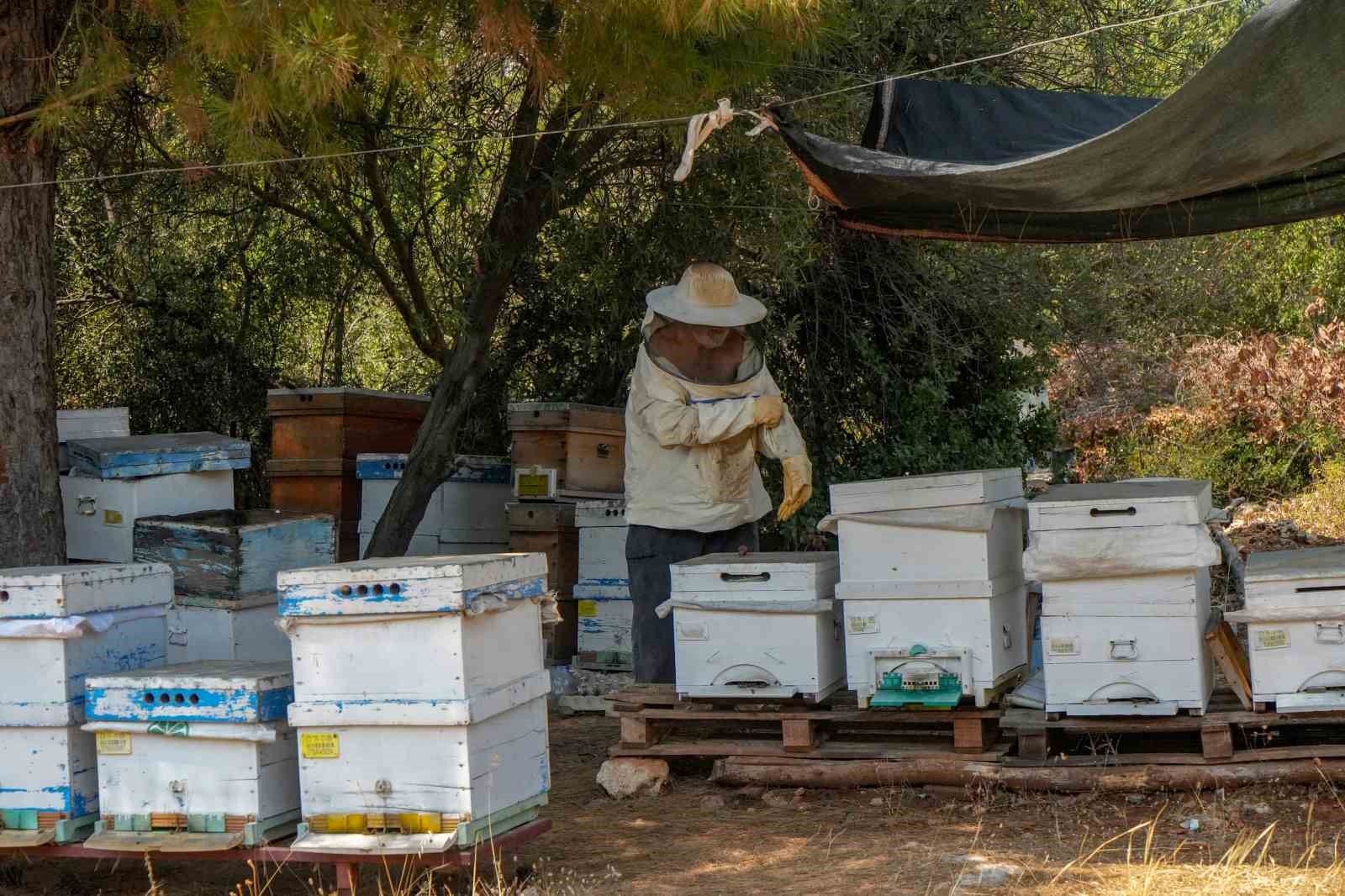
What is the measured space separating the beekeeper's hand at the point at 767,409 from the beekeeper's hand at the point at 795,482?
7.9 inches

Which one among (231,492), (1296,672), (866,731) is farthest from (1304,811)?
(231,492)

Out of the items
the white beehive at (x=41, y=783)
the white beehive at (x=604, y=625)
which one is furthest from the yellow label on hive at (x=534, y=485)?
the white beehive at (x=41, y=783)

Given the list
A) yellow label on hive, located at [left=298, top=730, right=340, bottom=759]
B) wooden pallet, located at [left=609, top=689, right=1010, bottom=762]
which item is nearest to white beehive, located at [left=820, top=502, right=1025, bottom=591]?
wooden pallet, located at [left=609, top=689, right=1010, bottom=762]

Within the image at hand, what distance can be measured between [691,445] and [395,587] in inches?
81.5

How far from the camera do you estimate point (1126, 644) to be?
4.40 m

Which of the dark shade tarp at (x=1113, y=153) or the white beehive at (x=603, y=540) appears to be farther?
the white beehive at (x=603, y=540)

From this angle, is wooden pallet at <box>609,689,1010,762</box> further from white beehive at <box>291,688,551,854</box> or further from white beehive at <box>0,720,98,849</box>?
white beehive at <box>0,720,98,849</box>

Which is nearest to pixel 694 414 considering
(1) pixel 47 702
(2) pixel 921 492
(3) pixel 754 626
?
(3) pixel 754 626

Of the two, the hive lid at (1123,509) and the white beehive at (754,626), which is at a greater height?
the hive lid at (1123,509)

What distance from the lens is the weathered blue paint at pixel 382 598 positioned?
139 inches

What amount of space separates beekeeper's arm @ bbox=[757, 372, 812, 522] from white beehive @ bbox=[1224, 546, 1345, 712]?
5.53 ft

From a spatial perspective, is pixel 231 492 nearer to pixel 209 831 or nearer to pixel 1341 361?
pixel 209 831

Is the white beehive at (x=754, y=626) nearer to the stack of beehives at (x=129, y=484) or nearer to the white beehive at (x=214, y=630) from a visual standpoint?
the white beehive at (x=214, y=630)

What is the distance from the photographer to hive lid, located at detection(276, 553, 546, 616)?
351cm
